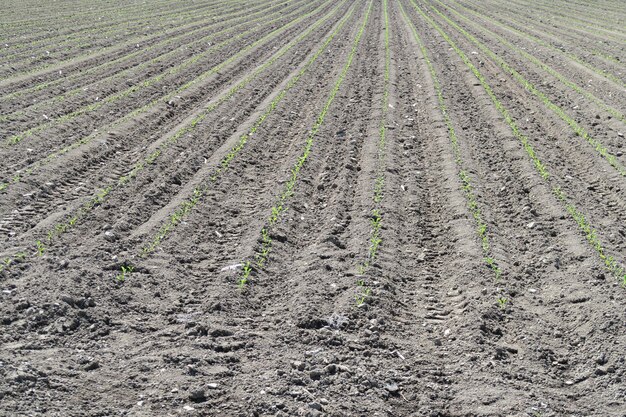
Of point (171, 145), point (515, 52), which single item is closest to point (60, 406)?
point (171, 145)

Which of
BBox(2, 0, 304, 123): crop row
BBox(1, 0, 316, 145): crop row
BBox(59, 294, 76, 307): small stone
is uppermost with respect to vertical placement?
BBox(2, 0, 304, 123): crop row

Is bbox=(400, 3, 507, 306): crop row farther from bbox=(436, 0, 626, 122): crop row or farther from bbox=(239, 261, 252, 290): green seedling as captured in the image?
bbox=(436, 0, 626, 122): crop row

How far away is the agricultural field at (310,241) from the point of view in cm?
559

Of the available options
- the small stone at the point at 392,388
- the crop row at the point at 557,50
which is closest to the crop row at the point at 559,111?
the crop row at the point at 557,50

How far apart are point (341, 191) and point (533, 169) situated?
333cm

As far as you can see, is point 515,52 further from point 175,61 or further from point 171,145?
point 171,145

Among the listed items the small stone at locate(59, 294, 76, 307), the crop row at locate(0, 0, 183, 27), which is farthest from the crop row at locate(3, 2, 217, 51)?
the small stone at locate(59, 294, 76, 307)

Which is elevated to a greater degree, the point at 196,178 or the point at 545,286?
the point at 196,178

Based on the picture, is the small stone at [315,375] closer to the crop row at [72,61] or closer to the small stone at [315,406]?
the small stone at [315,406]

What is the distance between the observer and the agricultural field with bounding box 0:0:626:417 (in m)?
5.59

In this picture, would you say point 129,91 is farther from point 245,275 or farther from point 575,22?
point 575,22

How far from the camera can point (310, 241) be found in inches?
333

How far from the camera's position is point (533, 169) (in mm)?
10938

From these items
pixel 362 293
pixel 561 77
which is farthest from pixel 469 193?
pixel 561 77
